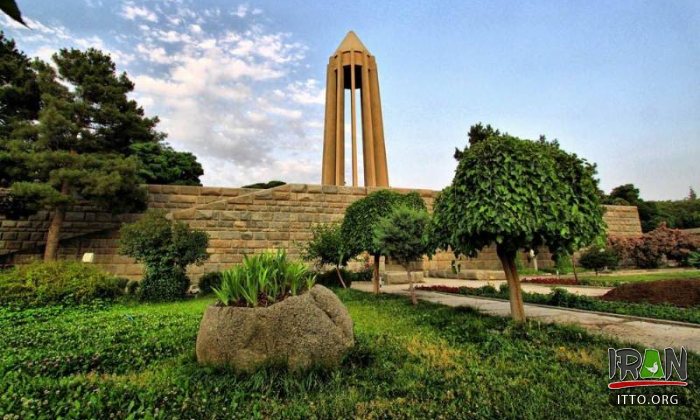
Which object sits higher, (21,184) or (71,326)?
(21,184)

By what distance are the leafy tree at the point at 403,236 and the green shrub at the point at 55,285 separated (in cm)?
753

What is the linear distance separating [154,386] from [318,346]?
156cm

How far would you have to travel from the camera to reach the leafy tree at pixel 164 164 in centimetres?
1781

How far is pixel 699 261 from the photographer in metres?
10.5

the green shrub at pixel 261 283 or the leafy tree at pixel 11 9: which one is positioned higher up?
the leafy tree at pixel 11 9

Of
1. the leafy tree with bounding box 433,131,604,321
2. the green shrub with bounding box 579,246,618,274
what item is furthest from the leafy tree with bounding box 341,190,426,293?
the green shrub with bounding box 579,246,618,274

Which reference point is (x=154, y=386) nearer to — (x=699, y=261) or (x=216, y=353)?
(x=216, y=353)

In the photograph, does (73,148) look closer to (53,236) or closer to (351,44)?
(53,236)

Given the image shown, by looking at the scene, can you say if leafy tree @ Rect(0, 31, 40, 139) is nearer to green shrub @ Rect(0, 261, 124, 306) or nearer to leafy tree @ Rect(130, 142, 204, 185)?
leafy tree @ Rect(130, 142, 204, 185)

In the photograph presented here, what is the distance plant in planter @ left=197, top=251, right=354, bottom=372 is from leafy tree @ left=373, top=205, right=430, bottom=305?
3.88 meters

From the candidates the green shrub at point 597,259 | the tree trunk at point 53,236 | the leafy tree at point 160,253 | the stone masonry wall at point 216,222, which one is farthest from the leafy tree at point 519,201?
the tree trunk at point 53,236

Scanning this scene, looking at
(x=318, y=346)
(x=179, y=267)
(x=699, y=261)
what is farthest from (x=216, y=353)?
(x=699, y=261)

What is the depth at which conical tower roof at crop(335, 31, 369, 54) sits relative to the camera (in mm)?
28219

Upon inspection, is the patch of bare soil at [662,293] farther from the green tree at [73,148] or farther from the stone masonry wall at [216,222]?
the green tree at [73,148]
